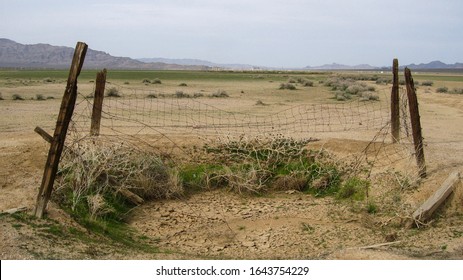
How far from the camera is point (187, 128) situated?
605 inches

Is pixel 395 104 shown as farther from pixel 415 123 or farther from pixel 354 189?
pixel 354 189

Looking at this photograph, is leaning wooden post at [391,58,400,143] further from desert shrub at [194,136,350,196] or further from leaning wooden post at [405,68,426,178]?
desert shrub at [194,136,350,196]

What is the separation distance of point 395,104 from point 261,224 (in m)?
4.21

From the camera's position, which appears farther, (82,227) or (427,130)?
(427,130)

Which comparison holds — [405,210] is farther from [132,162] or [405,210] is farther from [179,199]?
[132,162]

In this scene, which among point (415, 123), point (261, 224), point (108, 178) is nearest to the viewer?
point (261, 224)

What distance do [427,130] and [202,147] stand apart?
27.0 feet

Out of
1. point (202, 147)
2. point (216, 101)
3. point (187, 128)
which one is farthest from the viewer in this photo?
point (216, 101)

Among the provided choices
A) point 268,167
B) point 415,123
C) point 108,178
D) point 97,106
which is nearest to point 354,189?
point 415,123

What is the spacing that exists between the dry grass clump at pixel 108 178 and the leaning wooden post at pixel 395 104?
476 centimetres

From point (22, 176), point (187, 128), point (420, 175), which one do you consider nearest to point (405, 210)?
point (420, 175)

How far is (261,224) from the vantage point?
28.6 ft

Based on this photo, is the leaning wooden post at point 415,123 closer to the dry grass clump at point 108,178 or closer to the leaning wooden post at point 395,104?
the leaning wooden post at point 395,104

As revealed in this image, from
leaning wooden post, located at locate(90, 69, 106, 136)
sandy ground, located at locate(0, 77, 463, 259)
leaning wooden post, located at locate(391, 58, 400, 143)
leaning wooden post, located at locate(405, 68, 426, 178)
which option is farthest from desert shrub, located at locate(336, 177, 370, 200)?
leaning wooden post, located at locate(90, 69, 106, 136)
